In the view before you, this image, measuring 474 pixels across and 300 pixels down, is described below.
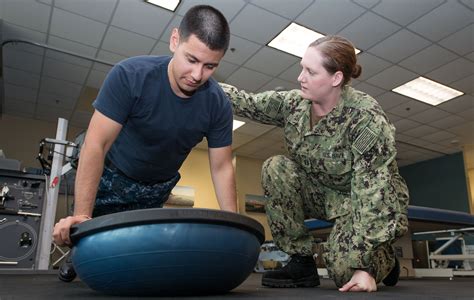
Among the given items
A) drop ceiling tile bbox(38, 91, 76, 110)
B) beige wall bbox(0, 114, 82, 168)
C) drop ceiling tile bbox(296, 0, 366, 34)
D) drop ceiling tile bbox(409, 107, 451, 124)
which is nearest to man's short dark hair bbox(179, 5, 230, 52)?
drop ceiling tile bbox(296, 0, 366, 34)

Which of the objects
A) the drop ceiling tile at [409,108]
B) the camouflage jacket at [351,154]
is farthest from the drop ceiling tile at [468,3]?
the camouflage jacket at [351,154]

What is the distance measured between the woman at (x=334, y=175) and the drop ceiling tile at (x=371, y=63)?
12.2 ft

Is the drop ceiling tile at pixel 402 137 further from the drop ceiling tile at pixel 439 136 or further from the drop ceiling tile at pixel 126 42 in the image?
the drop ceiling tile at pixel 126 42

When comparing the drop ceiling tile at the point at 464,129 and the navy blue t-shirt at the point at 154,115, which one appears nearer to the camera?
the navy blue t-shirt at the point at 154,115

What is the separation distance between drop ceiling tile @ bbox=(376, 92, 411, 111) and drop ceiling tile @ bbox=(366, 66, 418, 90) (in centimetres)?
26

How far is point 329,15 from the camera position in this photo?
13.6 feet

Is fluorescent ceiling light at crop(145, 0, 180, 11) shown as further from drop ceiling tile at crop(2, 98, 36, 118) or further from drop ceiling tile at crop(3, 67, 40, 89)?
drop ceiling tile at crop(2, 98, 36, 118)

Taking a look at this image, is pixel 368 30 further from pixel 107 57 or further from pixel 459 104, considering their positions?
pixel 107 57

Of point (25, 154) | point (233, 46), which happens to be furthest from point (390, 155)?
point (25, 154)

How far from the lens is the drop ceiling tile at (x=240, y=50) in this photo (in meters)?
4.68

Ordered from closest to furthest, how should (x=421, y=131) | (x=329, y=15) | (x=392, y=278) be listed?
(x=392, y=278)
(x=329, y=15)
(x=421, y=131)

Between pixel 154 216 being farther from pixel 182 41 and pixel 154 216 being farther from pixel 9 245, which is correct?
pixel 9 245

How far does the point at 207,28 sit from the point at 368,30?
3.66m

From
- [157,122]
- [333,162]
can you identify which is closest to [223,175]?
[157,122]
